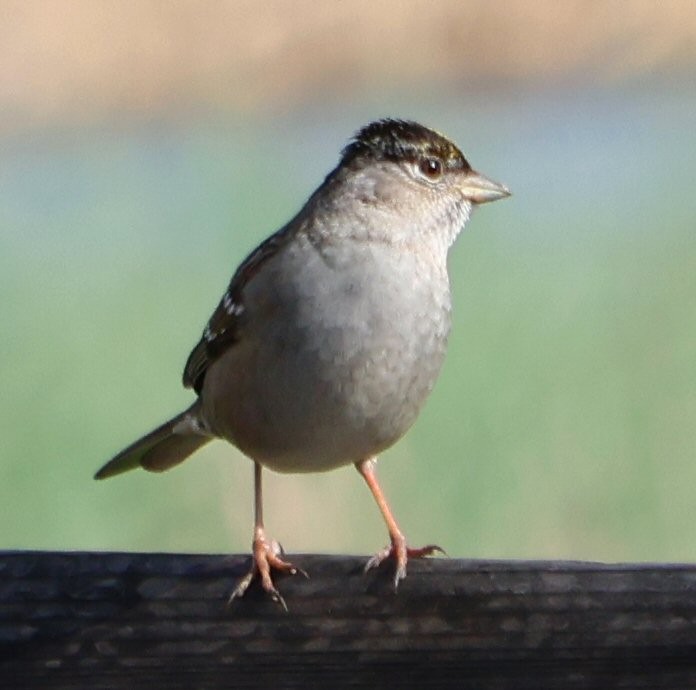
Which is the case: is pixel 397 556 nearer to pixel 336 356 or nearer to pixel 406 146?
pixel 336 356

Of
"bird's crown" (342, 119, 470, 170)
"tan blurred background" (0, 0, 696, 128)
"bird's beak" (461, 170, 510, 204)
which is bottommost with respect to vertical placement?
"bird's beak" (461, 170, 510, 204)

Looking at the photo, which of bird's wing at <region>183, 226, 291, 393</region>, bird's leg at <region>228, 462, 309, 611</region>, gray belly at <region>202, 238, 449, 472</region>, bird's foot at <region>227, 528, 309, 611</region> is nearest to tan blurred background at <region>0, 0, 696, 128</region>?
bird's wing at <region>183, 226, 291, 393</region>

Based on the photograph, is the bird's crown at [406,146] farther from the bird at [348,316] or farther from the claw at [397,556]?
the claw at [397,556]

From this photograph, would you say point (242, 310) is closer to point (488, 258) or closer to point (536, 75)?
point (488, 258)

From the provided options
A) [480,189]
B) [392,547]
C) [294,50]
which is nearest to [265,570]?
[392,547]

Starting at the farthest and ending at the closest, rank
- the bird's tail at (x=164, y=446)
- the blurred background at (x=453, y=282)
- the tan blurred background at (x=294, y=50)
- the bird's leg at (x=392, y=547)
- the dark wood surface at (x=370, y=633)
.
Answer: the tan blurred background at (x=294, y=50) → the blurred background at (x=453, y=282) → the bird's tail at (x=164, y=446) → the bird's leg at (x=392, y=547) → the dark wood surface at (x=370, y=633)

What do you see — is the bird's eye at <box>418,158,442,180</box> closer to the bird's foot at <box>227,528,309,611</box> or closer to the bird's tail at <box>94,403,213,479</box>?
the bird's tail at <box>94,403,213,479</box>

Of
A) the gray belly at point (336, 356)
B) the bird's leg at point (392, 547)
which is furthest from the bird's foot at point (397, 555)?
the gray belly at point (336, 356)
